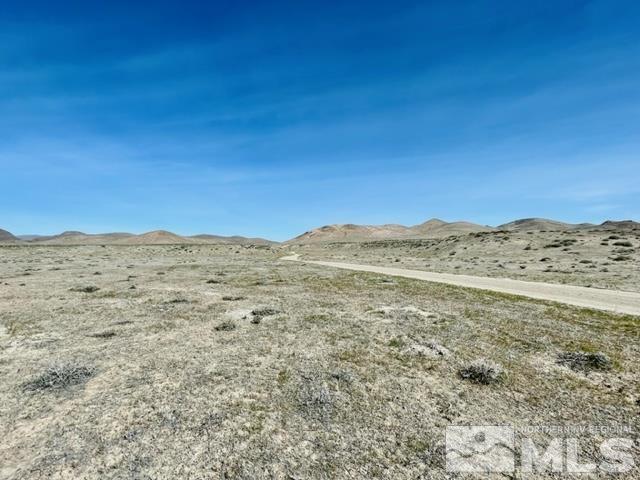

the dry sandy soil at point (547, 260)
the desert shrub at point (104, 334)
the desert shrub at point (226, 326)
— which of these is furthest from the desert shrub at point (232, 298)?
the dry sandy soil at point (547, 260)

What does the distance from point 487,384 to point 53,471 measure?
31.7 feet

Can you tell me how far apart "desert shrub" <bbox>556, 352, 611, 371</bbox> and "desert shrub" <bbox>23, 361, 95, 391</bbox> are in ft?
Answer: 45.7

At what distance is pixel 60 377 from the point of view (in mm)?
9578

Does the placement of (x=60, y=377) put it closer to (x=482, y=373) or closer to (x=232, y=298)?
(x=482, y=373)

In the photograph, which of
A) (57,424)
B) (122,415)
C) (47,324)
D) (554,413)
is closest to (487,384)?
(554,413)

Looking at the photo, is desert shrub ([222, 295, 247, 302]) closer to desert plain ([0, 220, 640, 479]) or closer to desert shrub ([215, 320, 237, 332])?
desert plain ([0, 220, 640, 479])

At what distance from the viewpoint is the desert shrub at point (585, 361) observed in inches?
404

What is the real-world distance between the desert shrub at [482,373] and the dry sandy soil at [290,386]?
48 millimetres

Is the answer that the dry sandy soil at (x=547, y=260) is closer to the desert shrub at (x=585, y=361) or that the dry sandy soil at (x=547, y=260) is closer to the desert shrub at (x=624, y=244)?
the desert shrub at (x=624, y=244)

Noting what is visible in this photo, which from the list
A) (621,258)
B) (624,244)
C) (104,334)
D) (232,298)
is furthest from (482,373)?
(624,244)

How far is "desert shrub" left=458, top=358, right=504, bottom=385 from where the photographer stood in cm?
954

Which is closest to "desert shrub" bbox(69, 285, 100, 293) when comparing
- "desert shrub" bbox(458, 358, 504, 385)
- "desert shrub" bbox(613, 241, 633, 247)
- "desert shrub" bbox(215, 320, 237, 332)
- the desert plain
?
the desert plain

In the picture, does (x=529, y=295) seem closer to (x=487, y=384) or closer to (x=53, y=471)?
(x=487, y=384)

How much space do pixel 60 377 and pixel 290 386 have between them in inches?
246
